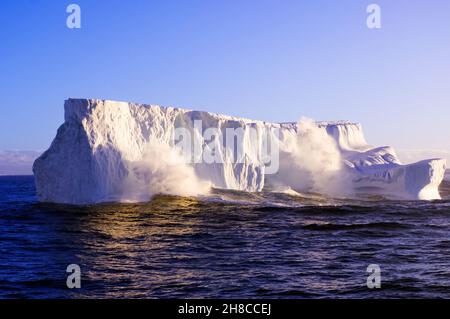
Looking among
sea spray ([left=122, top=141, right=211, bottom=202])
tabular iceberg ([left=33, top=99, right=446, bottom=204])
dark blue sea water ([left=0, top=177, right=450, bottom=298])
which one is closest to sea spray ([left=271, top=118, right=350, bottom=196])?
tabular iceberg ([left=33, top=99, right=446, bottom=204])

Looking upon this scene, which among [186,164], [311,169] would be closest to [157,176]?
[186,164]

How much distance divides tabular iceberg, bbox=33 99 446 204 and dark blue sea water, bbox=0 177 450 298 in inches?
78.0

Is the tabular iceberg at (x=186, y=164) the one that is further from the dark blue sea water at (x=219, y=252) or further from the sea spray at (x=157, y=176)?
the dark blue sea water at (x=219, y=252)

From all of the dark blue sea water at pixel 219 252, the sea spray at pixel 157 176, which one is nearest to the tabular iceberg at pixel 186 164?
the sea spray at pixel 157 176

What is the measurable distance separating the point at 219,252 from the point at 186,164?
15.8 meters

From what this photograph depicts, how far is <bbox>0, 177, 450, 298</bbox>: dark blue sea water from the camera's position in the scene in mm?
10344

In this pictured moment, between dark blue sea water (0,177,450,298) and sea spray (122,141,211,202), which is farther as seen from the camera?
sea spray (122,141,211,202)

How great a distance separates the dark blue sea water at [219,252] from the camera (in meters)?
10.3

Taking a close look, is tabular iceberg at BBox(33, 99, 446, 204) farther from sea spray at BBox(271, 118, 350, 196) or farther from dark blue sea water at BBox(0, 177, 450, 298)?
dark blue sea water at BBox(0, 177, 450, 298)

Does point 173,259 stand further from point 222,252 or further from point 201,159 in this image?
point 201,159

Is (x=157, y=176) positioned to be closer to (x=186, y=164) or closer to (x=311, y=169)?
(x=186, y=164)

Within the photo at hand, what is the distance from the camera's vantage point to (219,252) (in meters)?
14.3
